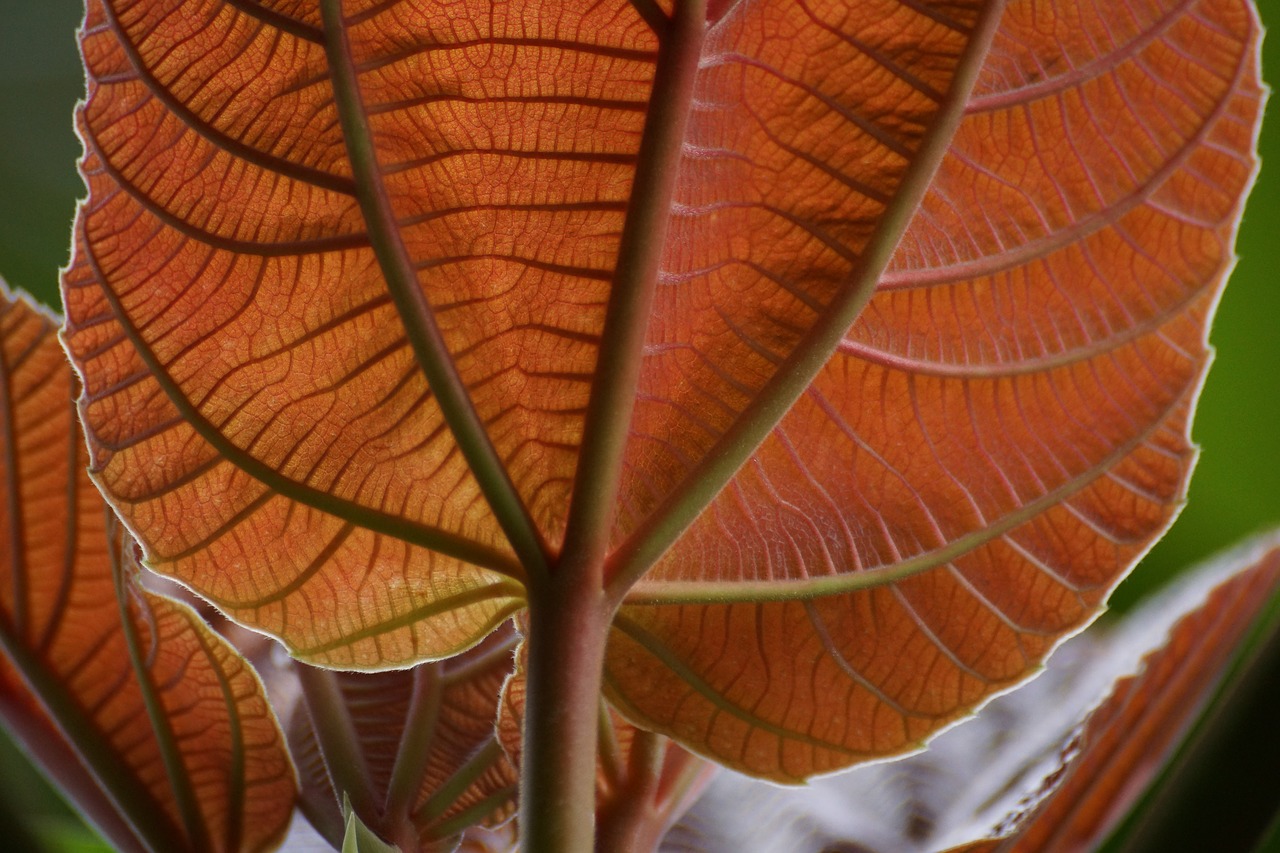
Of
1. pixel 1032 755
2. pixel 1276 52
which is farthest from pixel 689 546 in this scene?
pixel 1276 52

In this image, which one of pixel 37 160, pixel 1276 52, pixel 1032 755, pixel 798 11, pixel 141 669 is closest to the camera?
pixel 798 11

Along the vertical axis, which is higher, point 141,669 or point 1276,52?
point 1276,52

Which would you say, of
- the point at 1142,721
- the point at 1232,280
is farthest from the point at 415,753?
the point at 1232,280

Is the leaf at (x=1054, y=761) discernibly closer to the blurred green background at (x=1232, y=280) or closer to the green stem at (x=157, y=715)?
the green stem at (x=157, y=715)

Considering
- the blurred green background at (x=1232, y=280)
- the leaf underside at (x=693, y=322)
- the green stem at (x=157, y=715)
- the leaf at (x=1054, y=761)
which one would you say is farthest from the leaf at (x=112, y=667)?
the blurred green background at (x=1232, y=280)

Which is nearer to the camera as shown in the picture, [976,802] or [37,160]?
[976,802]

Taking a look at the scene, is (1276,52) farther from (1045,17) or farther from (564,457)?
(564,457)
